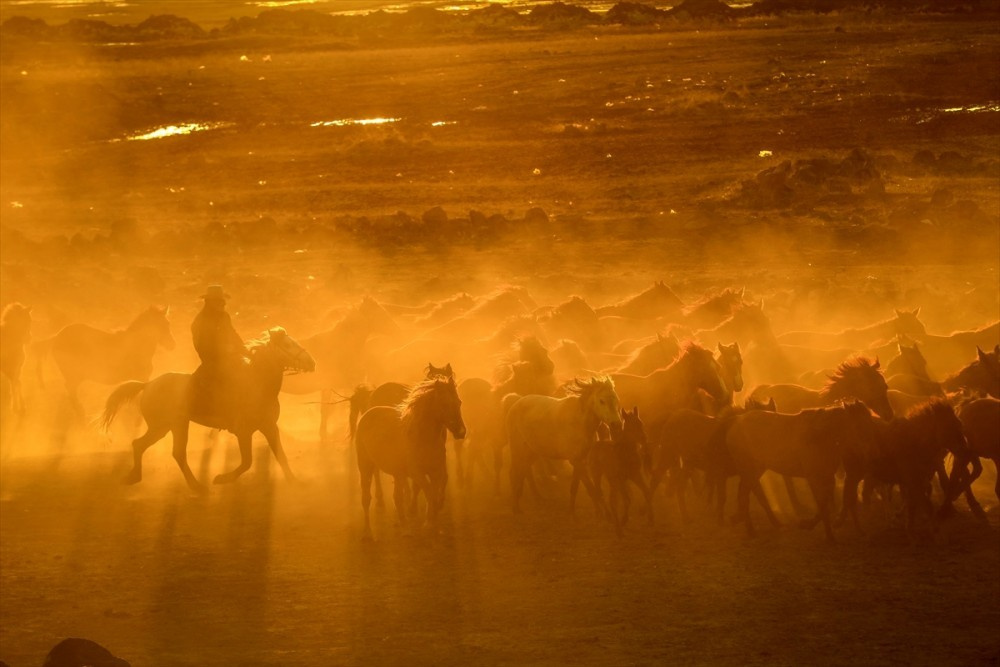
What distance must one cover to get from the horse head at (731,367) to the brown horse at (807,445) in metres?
1.35

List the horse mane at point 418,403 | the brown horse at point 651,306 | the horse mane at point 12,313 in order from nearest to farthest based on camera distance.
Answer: the horse mane at point 418,403, the brown horse at point 651,306, the horse mane at point 12,313

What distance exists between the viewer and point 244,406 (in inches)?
527

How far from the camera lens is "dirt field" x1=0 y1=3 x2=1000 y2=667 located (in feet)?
33.7

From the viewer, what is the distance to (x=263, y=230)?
26906 mm

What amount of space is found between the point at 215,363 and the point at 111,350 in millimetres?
3857

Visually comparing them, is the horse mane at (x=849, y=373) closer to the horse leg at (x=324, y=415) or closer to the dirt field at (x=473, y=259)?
the dirt field at (x=473, y=259)

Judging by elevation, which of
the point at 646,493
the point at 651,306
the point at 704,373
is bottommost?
the point at 646,493

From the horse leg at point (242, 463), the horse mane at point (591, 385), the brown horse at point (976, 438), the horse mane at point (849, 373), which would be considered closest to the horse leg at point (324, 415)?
the horse leg at point (242, 463)

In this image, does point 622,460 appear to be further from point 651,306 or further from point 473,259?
point 473,259

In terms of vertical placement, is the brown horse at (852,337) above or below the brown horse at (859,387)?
above

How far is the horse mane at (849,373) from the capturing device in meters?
12.1

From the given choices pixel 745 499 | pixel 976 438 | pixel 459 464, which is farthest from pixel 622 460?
pixel 976 438

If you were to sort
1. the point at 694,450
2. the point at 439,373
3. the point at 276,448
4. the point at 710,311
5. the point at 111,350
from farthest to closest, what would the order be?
1. the point at 111,350
2. the point at 710,311
3. the point at 276,448
4. the point at 439,373
5. the point at 694,450

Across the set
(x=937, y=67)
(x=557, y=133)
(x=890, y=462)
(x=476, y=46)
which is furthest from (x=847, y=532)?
(x=476, y=46)
